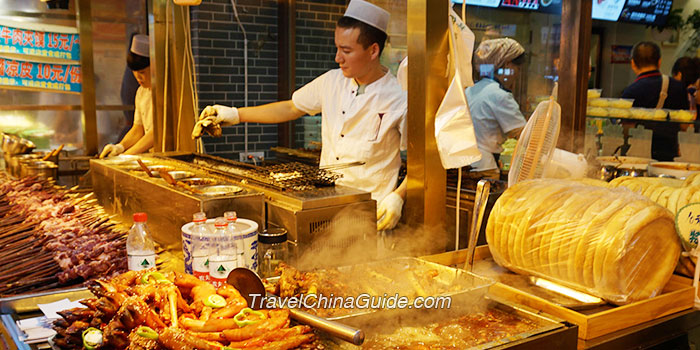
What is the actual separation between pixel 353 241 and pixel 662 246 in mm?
1076

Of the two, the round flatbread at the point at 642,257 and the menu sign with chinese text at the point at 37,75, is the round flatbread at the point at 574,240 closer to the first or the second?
the round flatbread at the point at 642,257

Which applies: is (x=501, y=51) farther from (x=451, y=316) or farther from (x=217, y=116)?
(x=451, y=316)

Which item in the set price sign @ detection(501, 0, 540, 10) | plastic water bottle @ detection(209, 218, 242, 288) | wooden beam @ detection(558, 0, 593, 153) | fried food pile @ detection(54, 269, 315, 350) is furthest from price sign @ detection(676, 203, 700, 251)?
price sign @ detection(501, 0, 540, 10)

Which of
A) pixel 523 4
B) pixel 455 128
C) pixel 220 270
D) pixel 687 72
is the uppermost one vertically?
pixel 523 4

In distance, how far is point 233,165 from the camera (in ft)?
10.4

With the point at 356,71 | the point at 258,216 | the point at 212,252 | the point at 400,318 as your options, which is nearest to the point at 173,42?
the point at 356,71

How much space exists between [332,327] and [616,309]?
89 centimetres

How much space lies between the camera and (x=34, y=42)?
6.74 metres

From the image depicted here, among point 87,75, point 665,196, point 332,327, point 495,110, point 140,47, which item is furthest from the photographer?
point 140,47

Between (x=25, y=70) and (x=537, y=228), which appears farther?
(x=25, y=70)

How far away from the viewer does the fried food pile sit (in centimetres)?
134

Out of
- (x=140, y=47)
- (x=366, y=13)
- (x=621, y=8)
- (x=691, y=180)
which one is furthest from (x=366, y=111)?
(x=621, y=8)

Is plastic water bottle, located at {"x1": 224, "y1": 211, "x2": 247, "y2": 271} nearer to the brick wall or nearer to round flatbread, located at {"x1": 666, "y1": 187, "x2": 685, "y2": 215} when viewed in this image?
round flatbread, located at {"x1": 666, "y1": 187, "x2": 685, "y2": 215}

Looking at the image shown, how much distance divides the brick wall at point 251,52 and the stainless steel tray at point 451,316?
18.9 feet
